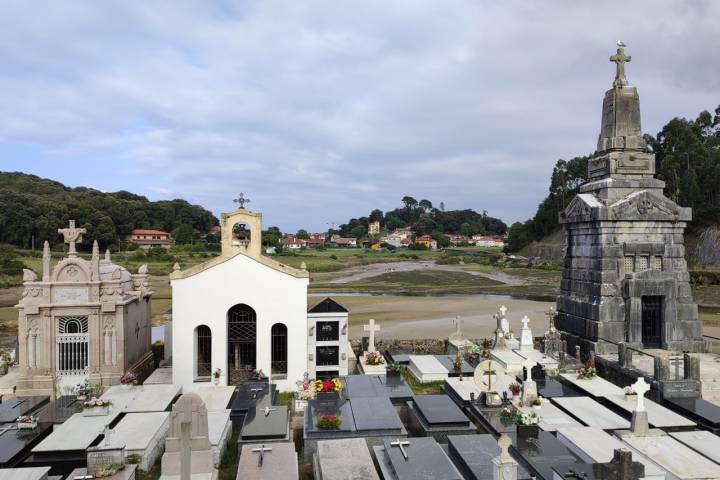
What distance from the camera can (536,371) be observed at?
15.5m

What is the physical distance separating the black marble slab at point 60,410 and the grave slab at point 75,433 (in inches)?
11.3

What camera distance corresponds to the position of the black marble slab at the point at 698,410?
11.2 meters

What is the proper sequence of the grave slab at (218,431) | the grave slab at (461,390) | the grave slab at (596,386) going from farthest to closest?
the grave slab at (596,386)
the grave slab at (461,390)
the grave slab at (218,431)

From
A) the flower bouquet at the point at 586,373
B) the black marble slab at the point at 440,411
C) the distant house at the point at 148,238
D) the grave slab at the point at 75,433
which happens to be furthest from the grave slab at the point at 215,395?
the distant house at the point at 148,238

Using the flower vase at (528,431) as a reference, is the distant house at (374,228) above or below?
above

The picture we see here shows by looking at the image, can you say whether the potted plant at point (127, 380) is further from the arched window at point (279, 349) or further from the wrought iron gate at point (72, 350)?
the arched window at point (279, 349)

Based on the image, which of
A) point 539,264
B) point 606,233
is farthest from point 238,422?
point 539,264

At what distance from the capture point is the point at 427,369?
16.3 meters

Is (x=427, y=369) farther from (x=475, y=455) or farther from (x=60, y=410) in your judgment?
(x=60, y=410)

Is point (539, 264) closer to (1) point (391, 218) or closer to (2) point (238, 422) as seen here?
(2) point (238, 422)

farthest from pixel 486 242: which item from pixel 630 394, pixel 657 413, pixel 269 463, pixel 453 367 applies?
pixel 269 463

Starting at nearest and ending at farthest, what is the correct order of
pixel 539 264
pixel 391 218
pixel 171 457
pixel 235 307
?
1. pixel 171 457
2. pixel 235 307
3. pixel 539 264
4. pixel 391 218

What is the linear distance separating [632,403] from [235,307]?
36.7ft

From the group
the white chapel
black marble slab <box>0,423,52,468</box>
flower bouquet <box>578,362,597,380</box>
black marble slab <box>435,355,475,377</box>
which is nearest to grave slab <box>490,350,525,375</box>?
black marble slab <box>435,355,475,377</box>
